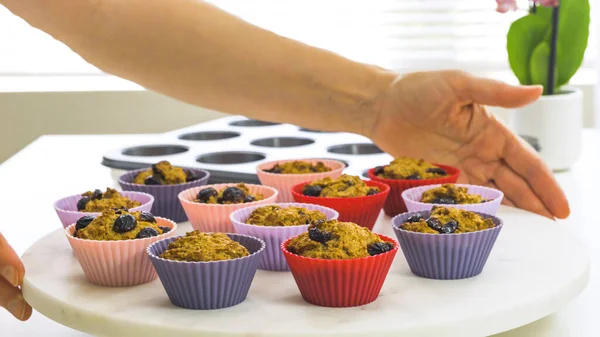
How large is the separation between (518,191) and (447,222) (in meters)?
0.55

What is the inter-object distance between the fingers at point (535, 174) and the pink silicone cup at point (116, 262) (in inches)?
36.9

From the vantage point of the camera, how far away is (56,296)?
4.43 feet

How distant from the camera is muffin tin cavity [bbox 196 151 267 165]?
2545mm

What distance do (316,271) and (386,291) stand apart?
134 millimetres

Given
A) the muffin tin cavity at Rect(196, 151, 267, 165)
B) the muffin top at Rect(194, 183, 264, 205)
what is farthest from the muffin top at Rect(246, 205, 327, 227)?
the muffin tin cavity at Rect(196, 151, 267, 165)

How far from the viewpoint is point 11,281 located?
147 centimetres

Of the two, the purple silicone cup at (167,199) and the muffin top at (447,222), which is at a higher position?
the muffin top at (447,222)

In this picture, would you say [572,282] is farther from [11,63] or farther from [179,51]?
[11,63]

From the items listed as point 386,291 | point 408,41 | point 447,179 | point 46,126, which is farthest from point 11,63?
point 386,291

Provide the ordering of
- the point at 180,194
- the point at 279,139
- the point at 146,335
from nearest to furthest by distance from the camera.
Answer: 1. the point at 146,335
2. the point at 180,194
3. the point at 279,139

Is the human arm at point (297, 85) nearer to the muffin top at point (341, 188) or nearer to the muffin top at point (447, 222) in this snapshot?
the muffin top at point (341, 188)

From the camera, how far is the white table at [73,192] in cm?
143

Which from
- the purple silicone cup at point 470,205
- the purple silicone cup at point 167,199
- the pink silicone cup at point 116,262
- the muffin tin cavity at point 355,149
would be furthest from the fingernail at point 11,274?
the muffin tin cavity at point 355,149

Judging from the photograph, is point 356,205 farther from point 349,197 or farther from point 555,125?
point 555,125
